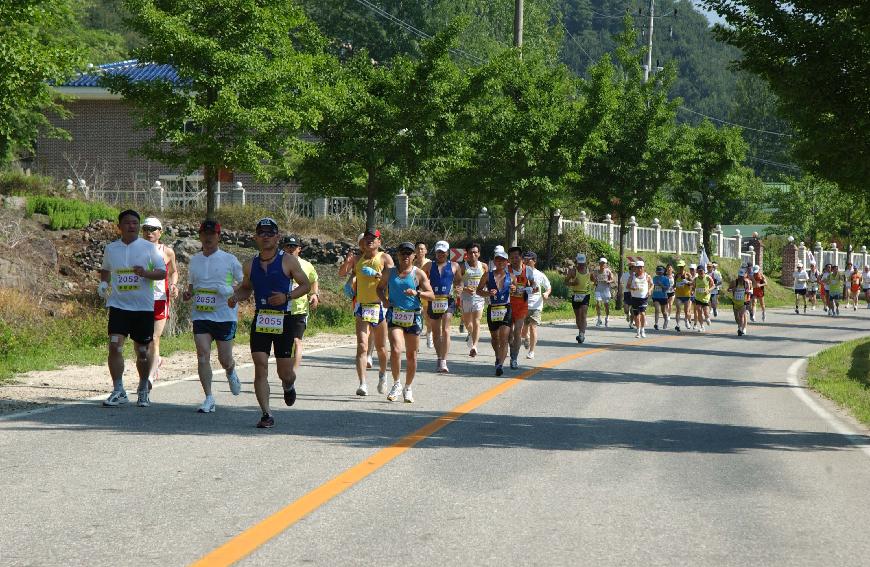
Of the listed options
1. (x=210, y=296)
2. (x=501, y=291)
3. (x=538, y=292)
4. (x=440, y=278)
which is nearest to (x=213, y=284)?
(x=210, y=296)

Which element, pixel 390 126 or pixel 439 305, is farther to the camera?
pixel 390 126

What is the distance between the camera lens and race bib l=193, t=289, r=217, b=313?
A: 11891 mm

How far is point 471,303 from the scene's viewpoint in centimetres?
2025

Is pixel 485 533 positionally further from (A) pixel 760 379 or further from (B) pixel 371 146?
(B) pixel 371 146

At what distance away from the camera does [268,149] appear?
93.4 feet

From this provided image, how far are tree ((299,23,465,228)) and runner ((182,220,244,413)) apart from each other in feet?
61.3

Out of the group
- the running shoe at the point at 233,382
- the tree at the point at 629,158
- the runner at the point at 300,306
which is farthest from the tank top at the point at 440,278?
the tree at the point at 629,158

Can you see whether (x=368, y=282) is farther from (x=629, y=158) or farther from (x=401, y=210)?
(x=629, y=158)

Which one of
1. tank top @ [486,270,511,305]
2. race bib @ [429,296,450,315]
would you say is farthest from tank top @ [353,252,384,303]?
tank top @ [486,270,511,305]

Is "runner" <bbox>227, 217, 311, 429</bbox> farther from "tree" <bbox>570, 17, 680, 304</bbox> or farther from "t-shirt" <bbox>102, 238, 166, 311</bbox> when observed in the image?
"tree" <bbox>570, 17, 680, 304</bbox>

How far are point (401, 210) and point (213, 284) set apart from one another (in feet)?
98.3

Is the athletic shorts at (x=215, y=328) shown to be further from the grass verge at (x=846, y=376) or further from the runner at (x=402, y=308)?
the grass verge at (x=846, y=376)

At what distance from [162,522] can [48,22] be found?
1945cm

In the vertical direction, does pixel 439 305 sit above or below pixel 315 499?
above
